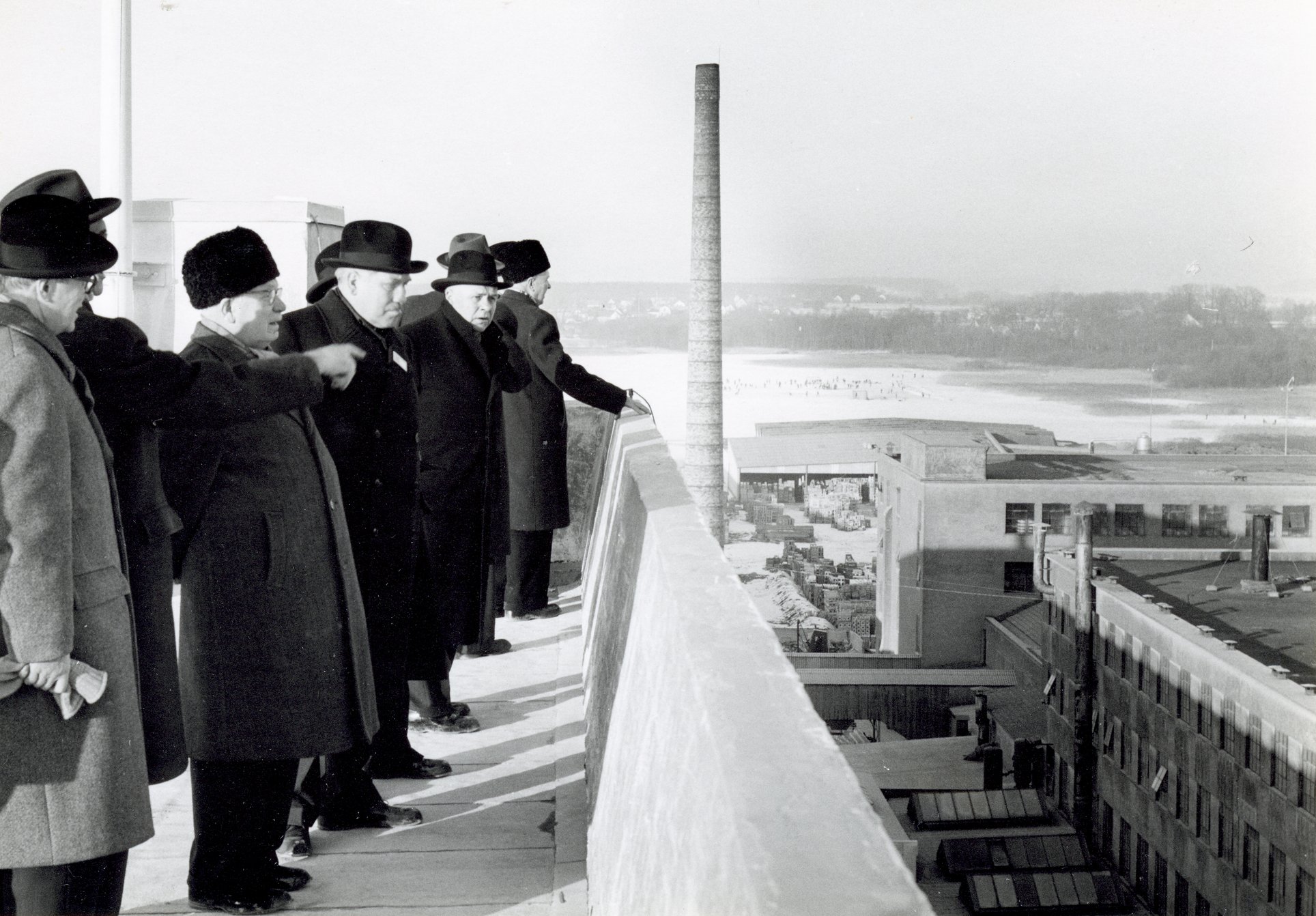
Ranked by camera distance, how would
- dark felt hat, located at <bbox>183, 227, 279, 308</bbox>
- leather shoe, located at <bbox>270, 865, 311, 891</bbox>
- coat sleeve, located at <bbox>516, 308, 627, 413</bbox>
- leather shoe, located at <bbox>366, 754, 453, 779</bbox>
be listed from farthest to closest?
coat sleeve, located at <bbox>516, 308, 627, 413</bbox>
leather shoe, located at <bbox>366, 754, 453, 779</bbox>
leather shoe, located at <bbox>270, 865, 311, 891</bbox>
dark felt hat, located at <bbox>183, 227, 279, 308</bbox>

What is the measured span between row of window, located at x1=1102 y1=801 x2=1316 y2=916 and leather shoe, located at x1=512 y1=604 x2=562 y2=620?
2626cm

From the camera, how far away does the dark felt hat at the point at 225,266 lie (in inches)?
133

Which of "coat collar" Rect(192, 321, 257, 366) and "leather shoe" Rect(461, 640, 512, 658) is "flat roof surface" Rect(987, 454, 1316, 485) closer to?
"leather shoe" Rect(461, 640, 512, 658)

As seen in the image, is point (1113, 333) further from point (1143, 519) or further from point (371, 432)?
point (371, 432)

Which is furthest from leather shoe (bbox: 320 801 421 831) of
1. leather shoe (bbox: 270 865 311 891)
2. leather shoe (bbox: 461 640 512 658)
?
leather shoe (bbox: 461 640 512 658)

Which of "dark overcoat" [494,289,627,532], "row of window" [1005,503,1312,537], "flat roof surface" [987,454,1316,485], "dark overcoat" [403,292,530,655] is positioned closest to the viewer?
"dark overcoat" [403,292,530,655]

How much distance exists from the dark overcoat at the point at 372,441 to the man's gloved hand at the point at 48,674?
1524mm

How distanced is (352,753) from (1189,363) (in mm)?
93543

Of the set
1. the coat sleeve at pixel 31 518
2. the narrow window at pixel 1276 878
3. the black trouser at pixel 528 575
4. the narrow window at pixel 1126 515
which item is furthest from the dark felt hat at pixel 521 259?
the narrow window at pixel 1126 515

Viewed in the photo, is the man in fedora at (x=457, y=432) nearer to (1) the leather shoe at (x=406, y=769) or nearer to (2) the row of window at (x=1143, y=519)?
(1) the leather shoe at (x=406, y=769)

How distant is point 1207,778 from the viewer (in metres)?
36.0

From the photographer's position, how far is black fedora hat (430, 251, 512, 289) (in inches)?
204

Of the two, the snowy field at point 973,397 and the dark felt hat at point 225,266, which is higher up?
the dark felt hat at point 225,266

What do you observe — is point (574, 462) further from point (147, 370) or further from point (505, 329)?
point (147, 370)
